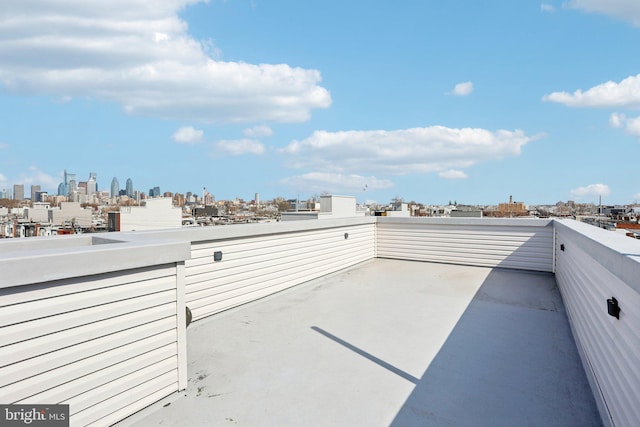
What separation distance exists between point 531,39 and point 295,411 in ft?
37.9

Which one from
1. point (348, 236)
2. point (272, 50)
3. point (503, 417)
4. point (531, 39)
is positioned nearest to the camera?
point (503, 417)

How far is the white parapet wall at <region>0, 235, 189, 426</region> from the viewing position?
1.81 m

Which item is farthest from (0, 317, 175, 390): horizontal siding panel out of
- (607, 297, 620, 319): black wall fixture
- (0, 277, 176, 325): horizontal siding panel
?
(607, 297, 620, 319): black wall fixture

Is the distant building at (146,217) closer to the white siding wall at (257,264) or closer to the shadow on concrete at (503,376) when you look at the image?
the white siding wall at (257,264)

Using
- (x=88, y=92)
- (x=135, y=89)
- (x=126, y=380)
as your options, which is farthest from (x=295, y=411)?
(x=88, y=92)

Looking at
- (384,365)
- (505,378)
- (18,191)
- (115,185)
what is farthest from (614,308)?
(115,185)

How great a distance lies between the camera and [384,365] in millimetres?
3021

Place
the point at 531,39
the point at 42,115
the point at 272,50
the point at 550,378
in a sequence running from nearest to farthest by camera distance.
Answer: the point at 550,378, the point at 531,39, the point at 272,50, the point at 42,115

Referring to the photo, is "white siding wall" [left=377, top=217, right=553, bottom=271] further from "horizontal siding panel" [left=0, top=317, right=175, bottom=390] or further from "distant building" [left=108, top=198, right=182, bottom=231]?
"distant building" [left=108, top=198, right=182, bottom=231]

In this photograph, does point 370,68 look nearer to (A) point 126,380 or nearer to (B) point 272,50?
(B) point 272,50

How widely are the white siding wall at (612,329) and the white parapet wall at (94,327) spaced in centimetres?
285

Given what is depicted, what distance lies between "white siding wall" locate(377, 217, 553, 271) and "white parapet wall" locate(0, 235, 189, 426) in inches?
269

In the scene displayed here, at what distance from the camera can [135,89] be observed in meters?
10.2

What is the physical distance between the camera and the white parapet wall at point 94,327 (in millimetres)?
1813
